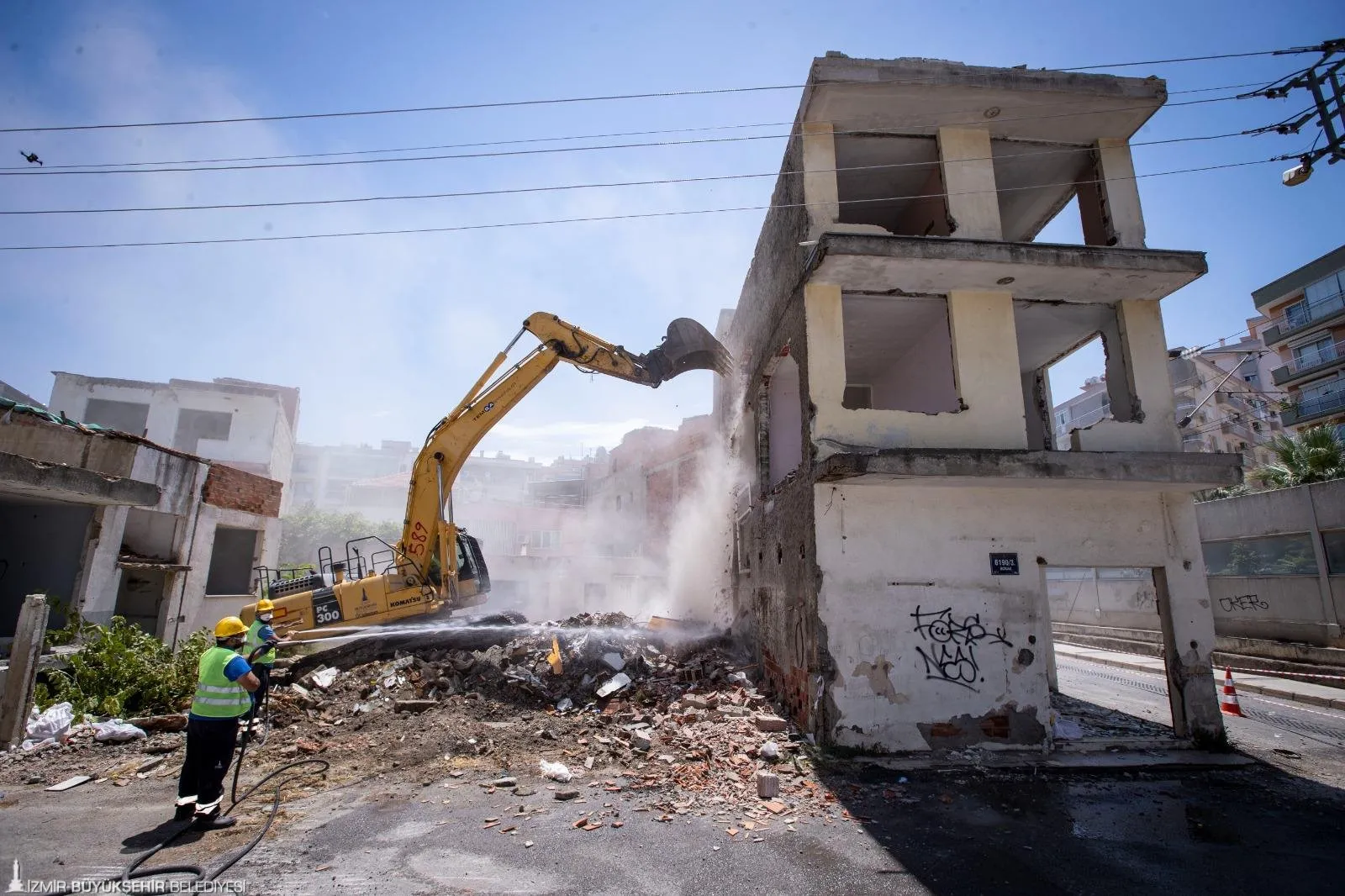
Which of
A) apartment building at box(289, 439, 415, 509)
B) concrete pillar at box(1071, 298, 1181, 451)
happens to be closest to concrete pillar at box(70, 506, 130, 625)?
concrete pillar at box(1071, 298, 1181, 451)

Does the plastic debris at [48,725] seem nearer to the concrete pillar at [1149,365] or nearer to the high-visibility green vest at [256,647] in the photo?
the high-visibility green vest at [256,647]

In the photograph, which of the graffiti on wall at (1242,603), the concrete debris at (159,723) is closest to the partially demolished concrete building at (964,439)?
the concrete debris at (159,723)

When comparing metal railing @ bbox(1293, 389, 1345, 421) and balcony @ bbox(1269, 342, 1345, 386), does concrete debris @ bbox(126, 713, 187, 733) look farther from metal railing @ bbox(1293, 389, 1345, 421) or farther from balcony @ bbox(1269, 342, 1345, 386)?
balcony @ bbox(1269, 342, 1345, 386)

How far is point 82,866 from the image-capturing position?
14.6ft

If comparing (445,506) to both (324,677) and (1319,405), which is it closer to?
(324,677)

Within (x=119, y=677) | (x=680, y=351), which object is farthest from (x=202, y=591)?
(x=680, y=351)

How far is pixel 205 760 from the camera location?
5375mm

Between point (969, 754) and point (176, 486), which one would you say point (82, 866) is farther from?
point (176, 486)

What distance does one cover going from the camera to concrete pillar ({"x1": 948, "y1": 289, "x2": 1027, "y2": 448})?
26.8 feet

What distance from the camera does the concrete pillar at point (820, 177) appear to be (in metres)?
8.47

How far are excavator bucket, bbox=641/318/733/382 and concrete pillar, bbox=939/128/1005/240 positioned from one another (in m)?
4.56

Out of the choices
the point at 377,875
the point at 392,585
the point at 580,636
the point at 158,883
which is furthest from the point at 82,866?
the point at 580,636

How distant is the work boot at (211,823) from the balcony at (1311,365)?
139ft

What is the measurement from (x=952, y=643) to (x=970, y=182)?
6.22 m
